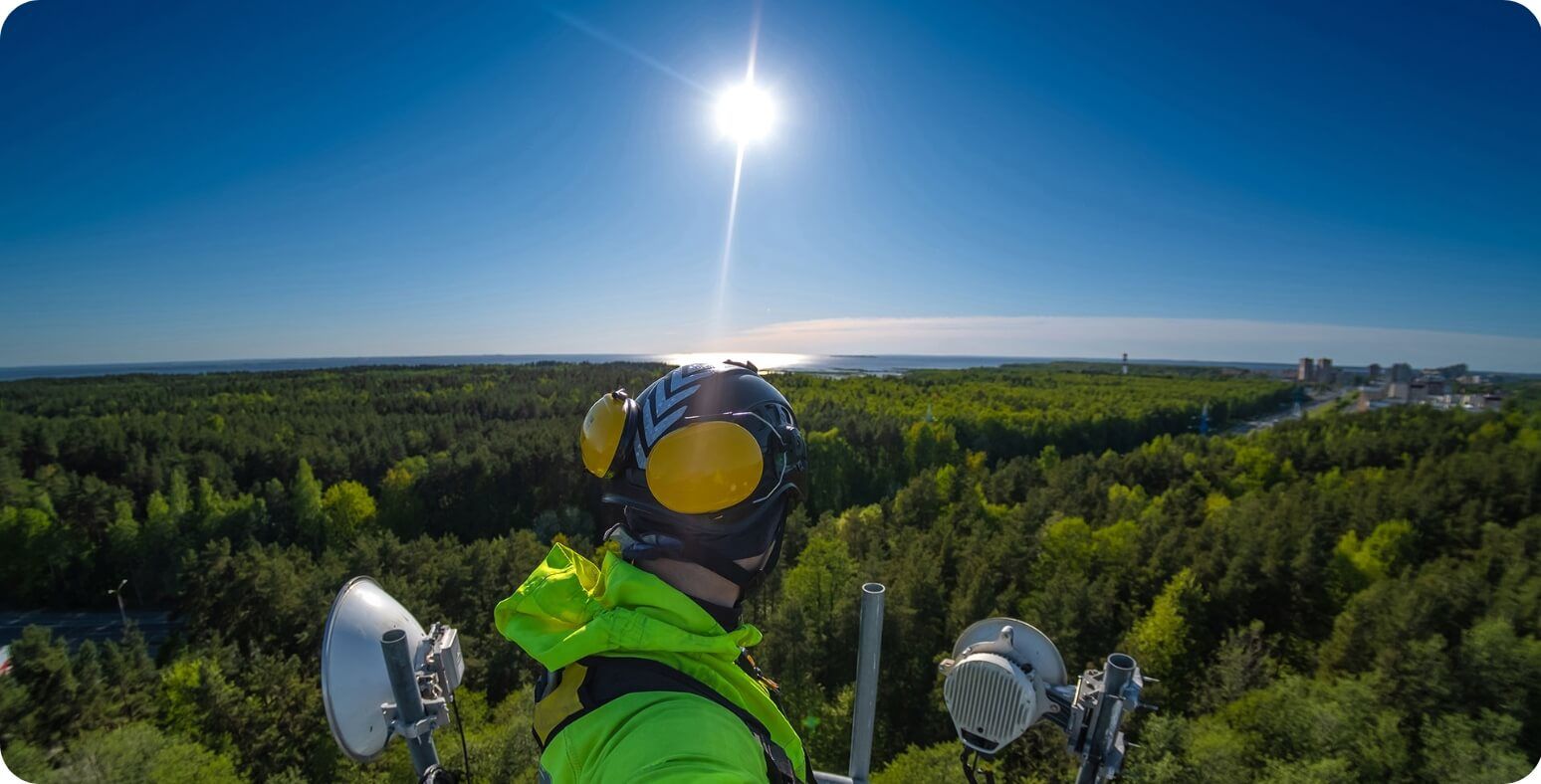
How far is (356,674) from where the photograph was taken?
2445 mm

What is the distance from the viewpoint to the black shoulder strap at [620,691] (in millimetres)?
1475

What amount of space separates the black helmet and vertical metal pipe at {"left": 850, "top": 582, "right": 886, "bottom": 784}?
110 centimetres

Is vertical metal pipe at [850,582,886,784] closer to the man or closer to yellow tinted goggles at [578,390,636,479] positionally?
the man

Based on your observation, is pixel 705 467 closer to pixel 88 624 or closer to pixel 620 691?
pixel 620 691

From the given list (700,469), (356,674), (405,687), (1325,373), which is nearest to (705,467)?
(700,469)

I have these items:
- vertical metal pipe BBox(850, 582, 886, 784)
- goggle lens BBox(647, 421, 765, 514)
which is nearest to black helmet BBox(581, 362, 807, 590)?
goggle lens BBox(647, 421, 765, 514)


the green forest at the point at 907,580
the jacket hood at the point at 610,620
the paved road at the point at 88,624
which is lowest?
the paved road at the point at 88,624

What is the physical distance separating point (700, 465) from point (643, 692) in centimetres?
73

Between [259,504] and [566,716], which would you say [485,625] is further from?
[259,504]

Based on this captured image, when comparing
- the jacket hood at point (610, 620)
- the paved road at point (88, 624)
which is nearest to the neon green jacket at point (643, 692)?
the jacket hood at point (610, 620)

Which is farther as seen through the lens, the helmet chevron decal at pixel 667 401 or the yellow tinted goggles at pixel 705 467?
the helmet chevron decal at pixel 667 401

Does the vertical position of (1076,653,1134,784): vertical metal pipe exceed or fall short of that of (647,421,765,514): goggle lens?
it falls short

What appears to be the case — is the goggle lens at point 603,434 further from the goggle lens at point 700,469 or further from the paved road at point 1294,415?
the paved road at point 1294,415

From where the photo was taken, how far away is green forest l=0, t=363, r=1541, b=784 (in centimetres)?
1425
